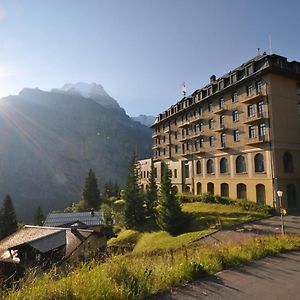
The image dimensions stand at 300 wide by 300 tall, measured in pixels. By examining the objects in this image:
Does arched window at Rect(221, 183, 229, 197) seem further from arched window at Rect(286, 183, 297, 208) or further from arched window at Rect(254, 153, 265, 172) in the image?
arched window at Rect(286, 183, 297, 208)

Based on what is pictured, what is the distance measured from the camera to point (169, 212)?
31969 millimetres

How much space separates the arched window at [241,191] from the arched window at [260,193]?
2.09 metres

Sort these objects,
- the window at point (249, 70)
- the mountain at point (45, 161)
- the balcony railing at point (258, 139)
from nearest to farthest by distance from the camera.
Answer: the balcony railing at point (258, 139) < the window at point (249, 70) < the mountain at point (45, 161)

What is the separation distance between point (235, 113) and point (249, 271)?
1256 inches

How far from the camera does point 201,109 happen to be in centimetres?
4525

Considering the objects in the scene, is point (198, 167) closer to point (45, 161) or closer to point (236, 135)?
point (236, 135)

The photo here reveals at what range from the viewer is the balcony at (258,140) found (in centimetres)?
3219

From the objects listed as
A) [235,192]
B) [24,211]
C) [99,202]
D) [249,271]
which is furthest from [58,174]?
[249,271]

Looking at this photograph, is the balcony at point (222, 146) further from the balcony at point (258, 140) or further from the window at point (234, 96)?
the window at point (234, 96)

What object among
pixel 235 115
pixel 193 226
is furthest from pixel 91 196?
pixel 235 115

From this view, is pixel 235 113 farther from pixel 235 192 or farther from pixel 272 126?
pixel 235 192

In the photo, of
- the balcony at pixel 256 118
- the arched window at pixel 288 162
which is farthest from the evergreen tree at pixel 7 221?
the arched window at pixel 288 162

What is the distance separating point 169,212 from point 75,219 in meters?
20.7

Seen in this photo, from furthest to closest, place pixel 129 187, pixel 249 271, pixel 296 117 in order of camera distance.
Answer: pixel 129 187 < pixel 296 117 < pixel 249 271
